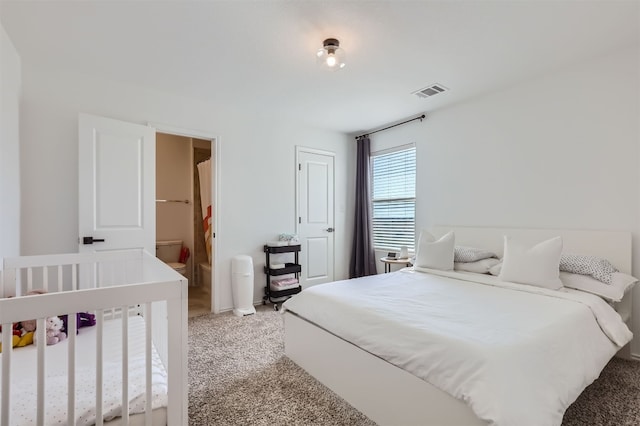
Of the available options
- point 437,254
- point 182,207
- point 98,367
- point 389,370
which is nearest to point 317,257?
point 437,254

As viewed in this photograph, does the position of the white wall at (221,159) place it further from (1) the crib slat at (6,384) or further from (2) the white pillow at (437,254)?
(1) the crib slat at (6,384)

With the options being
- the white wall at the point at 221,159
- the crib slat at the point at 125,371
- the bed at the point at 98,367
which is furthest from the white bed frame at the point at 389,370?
the white wall at the point at 221,159

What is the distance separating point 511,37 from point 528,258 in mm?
1649

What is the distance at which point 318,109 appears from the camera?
3.67 m

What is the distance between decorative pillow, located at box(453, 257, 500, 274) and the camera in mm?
2752

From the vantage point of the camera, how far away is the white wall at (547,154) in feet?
7.88

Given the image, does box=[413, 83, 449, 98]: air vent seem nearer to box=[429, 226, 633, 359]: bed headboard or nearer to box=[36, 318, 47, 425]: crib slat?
box=[429, 226, 633, 359]: bed headboard

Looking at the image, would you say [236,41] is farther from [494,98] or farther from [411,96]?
[494,98]

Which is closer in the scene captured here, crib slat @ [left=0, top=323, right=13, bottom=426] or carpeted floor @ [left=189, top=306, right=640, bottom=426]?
crib slat @ [left=0, top=323, right=13, bottom=426]

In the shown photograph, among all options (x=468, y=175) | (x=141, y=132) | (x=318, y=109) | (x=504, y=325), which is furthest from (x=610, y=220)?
(x=141, y=132)

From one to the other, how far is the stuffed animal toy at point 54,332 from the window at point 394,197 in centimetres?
356

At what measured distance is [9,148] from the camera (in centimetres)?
221

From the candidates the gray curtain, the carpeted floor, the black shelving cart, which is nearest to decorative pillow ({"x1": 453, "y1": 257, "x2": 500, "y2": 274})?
the carpeted floor

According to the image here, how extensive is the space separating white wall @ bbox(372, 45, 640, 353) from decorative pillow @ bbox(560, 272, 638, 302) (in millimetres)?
334
